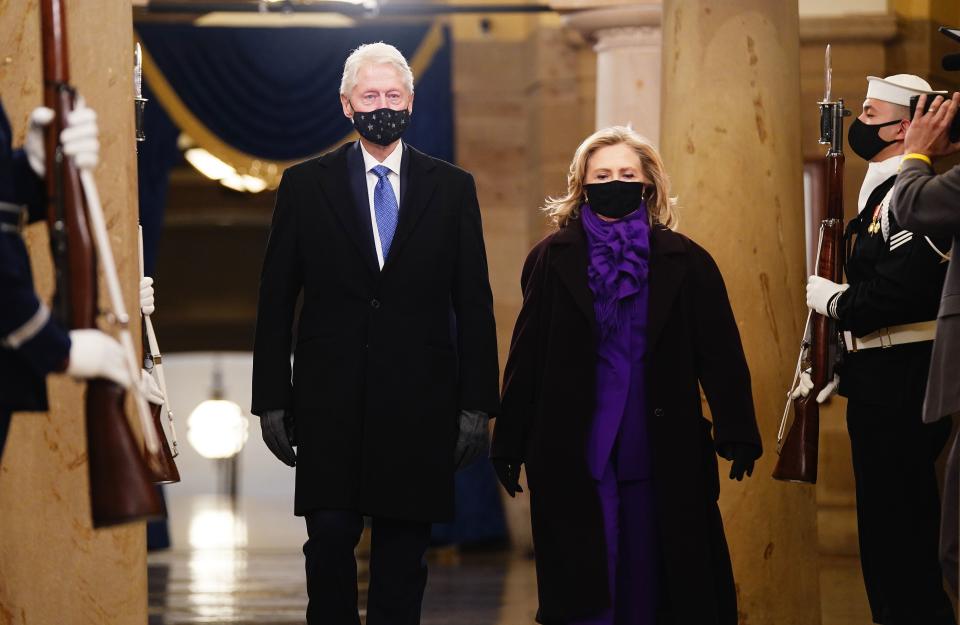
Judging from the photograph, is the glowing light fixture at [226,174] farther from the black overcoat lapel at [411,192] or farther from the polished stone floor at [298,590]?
the black overcoat lapel at [411,192]

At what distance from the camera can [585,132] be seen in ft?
35.5

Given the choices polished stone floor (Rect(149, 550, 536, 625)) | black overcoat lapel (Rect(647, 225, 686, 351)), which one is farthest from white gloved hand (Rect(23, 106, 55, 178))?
polished stone floor (Rect(149, 550, 536, 625))

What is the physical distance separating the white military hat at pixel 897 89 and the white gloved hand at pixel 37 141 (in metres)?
2.87

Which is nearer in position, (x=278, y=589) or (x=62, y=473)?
(x=62, y=473)

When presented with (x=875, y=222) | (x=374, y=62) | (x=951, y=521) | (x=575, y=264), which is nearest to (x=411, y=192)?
(x=374, y=62)

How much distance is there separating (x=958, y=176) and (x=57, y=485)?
2.61 meters

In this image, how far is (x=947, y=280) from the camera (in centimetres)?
447

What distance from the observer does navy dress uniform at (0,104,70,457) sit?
345 centimetres

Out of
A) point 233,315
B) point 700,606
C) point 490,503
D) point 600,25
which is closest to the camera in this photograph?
point 700,606

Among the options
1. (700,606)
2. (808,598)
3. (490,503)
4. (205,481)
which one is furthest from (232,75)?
(205,481)

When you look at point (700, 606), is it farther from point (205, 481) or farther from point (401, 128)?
point (205, 481)

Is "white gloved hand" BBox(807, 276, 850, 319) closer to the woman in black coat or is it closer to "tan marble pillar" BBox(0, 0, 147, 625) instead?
the woman in black coat

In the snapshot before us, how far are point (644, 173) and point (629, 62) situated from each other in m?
4.84

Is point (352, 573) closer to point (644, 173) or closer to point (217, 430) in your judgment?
point (644, 173)
